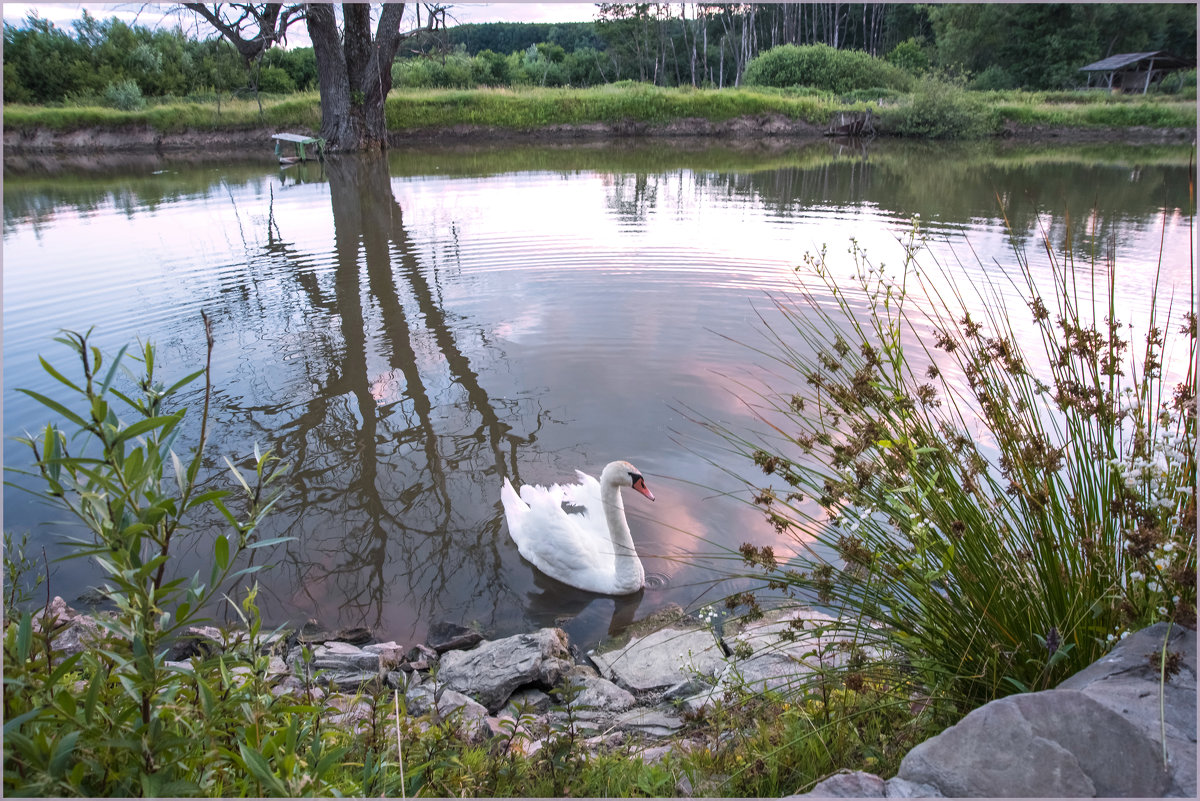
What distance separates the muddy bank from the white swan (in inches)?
1156

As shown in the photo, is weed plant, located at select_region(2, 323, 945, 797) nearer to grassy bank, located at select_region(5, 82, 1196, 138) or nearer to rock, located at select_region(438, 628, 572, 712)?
rock, located at select_region(438, 628, 572, 712)

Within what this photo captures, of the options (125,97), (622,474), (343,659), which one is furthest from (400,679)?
(125,97)

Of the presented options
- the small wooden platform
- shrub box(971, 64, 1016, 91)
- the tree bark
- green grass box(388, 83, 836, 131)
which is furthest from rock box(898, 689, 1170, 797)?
shrub box(971, 64, 1016, 91)

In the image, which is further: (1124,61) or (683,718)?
(1124,61)

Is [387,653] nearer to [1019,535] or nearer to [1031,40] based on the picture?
[1019,535]

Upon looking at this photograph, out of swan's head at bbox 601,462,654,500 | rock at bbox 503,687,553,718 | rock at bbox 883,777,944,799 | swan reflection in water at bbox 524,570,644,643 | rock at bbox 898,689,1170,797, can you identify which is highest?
rock at bbox 898,689,1170,797

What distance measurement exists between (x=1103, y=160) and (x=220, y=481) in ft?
80.5

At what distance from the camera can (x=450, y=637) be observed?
3.90 m

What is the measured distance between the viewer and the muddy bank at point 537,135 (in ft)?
92.0

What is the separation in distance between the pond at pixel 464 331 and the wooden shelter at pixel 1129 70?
466 inches

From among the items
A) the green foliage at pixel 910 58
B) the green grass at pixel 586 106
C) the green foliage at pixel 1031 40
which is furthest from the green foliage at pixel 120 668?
the green foliage at pixel 910 58

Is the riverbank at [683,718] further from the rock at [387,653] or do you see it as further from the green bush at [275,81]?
the green bush at [275,81]

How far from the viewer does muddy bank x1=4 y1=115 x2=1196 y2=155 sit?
2805cm

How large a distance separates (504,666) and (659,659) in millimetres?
828
